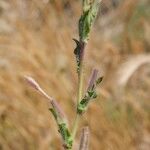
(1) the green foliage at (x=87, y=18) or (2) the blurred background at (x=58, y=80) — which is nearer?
(1) the green foliage at (x=87, y=18)

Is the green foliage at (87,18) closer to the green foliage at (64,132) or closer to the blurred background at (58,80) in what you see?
the green foliage at (64,132)

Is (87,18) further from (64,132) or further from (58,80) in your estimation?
(58,80)

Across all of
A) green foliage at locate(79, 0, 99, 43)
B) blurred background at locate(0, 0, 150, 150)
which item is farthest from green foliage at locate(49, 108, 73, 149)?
blurred background at locate(0, 0, 150, 150)

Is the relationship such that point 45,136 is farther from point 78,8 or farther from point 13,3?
point 78,8

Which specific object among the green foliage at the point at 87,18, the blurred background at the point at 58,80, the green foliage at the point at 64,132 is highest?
the blurred background at the point at 58,80

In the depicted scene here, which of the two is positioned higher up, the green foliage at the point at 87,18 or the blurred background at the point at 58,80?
the blurred background at the point at 58,80

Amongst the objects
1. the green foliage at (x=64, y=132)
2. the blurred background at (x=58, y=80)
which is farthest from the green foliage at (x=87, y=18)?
the blurred background at (x=58, y=80)

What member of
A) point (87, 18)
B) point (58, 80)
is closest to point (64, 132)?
point (87, 18)

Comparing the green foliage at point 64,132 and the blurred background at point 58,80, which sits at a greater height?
the blurred background at point 58,80
